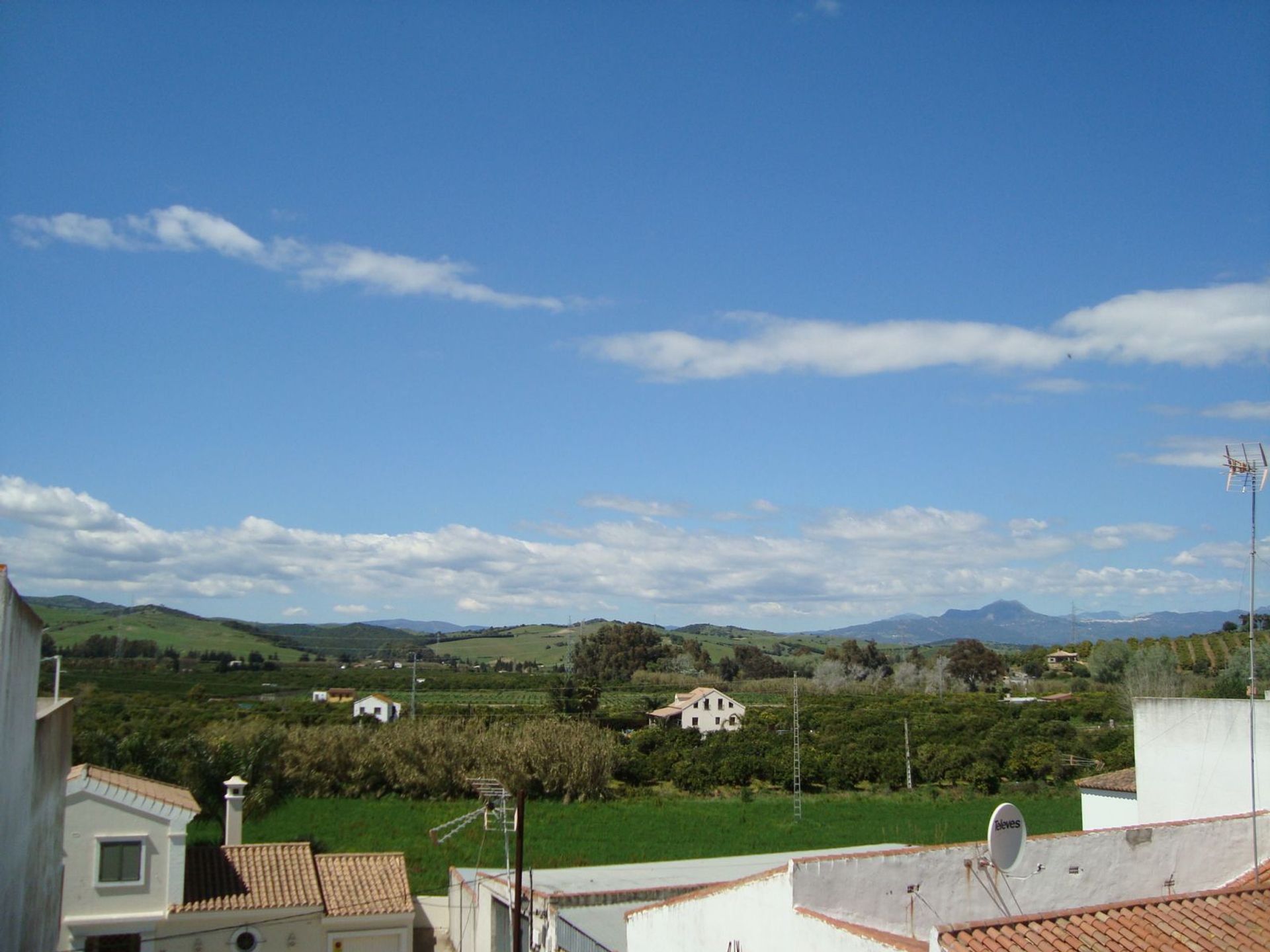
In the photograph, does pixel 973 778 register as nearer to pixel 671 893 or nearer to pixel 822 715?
pixel 822 715

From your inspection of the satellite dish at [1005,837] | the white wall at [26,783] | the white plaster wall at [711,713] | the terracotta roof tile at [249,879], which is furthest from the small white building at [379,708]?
the white wall at [26,783]

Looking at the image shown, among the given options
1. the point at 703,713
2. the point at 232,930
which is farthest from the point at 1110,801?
the point at 703,713

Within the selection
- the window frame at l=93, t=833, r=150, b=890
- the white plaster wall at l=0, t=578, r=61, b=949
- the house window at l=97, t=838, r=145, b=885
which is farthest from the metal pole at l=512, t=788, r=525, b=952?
the white plaster wall at l=0, t=578, r=61, b=949

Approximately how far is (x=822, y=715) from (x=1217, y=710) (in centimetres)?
5921

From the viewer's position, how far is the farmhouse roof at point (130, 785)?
20172 mm

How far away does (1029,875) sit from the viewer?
11359mm

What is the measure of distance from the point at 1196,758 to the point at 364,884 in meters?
15.6

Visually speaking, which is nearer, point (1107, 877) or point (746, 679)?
point (1107, 877)

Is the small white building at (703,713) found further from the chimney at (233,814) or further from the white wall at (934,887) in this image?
the white wall at (934,887)

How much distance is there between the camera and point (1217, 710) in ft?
50.7

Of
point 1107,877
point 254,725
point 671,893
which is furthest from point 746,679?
point 1107,877

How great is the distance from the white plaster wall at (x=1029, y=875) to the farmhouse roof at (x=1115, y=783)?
7.81 meters

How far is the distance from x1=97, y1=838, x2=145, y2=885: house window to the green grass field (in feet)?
33.5

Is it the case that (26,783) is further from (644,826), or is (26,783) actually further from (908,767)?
(908,767)
